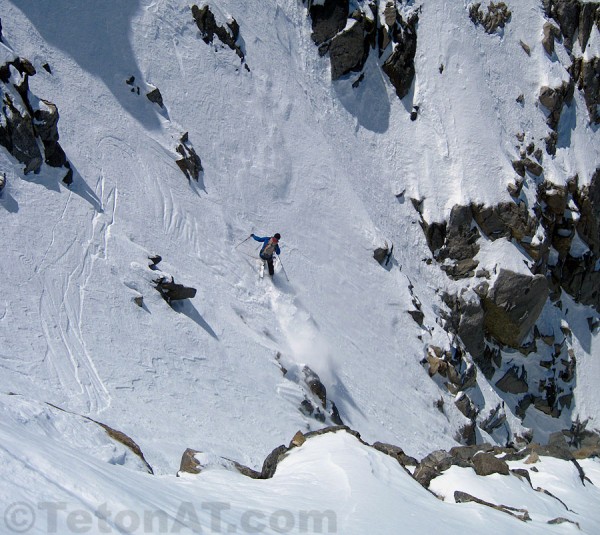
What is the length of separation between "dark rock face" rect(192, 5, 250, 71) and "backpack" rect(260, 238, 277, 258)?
33.3 ft

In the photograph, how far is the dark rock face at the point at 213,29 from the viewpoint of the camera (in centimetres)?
2469

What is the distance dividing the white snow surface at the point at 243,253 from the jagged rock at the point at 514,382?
3831mm

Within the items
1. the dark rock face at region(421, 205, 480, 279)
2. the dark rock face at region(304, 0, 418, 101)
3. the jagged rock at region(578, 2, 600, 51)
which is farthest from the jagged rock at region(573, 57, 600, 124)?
the dark rock face at region(421, 205, 480, 279)

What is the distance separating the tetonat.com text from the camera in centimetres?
412

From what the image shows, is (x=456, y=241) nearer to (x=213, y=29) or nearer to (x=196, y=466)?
(x=213, y=29)

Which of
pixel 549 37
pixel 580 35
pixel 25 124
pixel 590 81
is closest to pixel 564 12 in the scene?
pixel 580 35

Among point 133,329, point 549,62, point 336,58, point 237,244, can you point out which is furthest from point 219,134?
point 549,62

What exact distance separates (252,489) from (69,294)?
319 inches

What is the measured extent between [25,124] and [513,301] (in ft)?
69.5

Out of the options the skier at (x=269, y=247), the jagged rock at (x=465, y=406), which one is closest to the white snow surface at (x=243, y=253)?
the skier at (x=269, y=247)

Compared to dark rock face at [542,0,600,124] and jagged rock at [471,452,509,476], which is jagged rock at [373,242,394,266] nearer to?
jagged rock at [471,452,509,476]

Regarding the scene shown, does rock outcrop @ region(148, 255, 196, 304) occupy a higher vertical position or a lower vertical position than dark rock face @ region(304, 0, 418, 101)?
lower

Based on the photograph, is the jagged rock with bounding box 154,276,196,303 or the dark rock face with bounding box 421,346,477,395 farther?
the dark rock face with bounding box 421,346,477,395

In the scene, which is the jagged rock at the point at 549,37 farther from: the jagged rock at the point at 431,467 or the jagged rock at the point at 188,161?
the jagged rock at the point at 431,467
